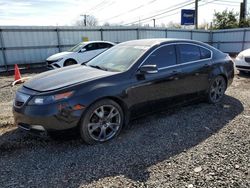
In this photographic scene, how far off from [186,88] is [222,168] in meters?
2.04

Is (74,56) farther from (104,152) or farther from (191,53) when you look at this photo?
(104,152)

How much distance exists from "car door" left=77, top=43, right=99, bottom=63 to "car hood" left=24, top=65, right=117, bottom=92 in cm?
698

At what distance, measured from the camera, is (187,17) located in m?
25.8

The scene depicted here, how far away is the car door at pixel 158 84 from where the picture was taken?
3734 mm

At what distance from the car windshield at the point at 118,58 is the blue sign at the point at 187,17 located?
923 inches

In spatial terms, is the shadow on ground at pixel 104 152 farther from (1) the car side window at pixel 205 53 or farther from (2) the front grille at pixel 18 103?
(1) the car side window at pixel 205 53

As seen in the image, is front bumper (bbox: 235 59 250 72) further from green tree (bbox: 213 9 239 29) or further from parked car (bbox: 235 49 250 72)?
green tree (bbox: 213 9 239 29)

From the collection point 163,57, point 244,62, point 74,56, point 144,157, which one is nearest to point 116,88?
point 144,157

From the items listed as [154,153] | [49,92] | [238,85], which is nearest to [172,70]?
[154,153]

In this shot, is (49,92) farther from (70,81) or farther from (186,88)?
(186,88)

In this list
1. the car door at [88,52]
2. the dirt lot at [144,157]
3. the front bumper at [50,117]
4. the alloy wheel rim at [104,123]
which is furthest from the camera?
the car door at [88,52]

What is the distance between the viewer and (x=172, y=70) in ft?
13.8

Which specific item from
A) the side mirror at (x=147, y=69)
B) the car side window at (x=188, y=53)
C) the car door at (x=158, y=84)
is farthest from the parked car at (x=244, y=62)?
the side mirror at (x=147, y=69)

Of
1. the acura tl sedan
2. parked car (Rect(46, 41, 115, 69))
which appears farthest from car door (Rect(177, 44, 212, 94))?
parked car (Rect(46, 41, 115, 69))
